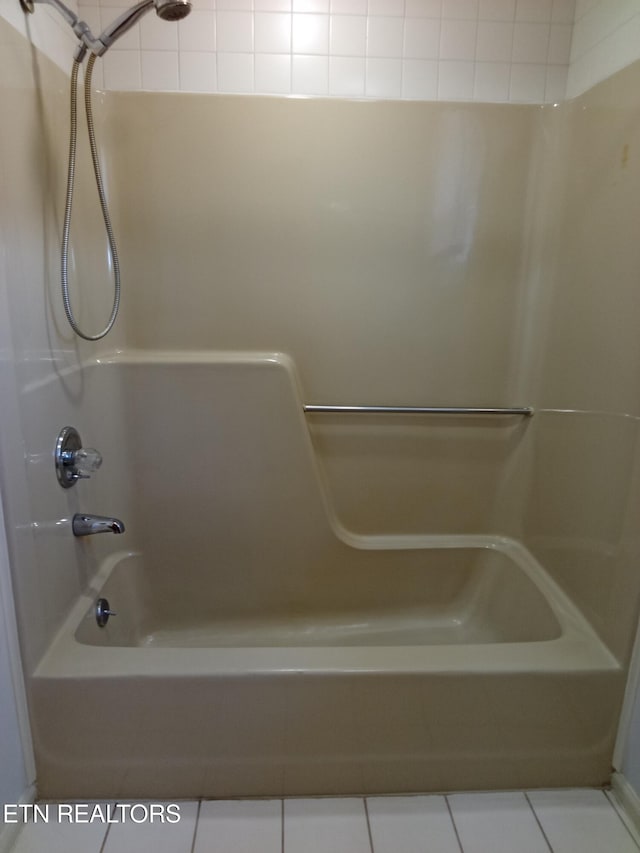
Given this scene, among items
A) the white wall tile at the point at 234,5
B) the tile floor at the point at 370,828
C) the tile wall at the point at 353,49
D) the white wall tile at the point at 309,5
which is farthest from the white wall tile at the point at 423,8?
the tile floor at the point at 370,828

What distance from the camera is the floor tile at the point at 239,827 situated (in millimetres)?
1169

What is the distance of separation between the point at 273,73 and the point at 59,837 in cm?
198

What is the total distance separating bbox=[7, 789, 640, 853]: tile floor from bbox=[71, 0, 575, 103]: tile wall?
1.87m

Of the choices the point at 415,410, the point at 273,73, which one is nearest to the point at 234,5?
the point at 273,73

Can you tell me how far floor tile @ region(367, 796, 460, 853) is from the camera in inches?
46.6

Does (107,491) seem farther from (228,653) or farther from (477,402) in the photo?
(477,402)

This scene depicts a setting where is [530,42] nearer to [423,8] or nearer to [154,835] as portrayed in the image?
[423,8]

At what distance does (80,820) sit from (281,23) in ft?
6.82

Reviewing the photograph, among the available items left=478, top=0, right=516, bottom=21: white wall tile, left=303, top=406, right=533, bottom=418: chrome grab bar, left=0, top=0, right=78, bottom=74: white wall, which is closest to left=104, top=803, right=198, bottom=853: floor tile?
left=303, top=406, right=533, bottom=418: chrome grab bar

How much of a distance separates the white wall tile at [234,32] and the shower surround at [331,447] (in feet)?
0.46

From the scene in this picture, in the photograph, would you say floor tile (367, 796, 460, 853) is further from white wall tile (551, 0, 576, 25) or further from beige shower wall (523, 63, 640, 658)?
white wall tile (551, 0, 576, 25)

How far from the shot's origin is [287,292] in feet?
5.57

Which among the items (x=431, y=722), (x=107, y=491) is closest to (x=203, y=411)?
(x=107, y=491)

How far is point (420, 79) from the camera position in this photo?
160 centimetres
